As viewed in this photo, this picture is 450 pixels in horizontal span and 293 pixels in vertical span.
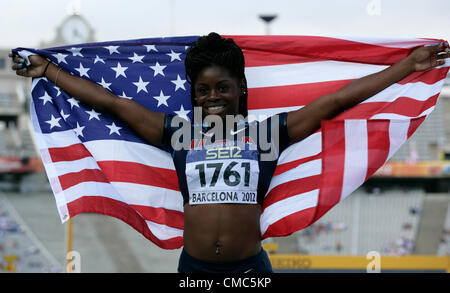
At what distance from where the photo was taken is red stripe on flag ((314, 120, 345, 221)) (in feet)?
10.5

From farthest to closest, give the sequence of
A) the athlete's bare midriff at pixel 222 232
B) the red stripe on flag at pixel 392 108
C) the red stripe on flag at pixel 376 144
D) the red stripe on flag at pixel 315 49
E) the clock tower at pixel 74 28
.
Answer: the clock tower at pixel 74 28 → the red stripe on flag at pixel 315 49 → the red stripe on flag at pixel 392 108 → the red stripe on flag at pixel 376 144 → the athlete's bare midriff at pixel 222 232

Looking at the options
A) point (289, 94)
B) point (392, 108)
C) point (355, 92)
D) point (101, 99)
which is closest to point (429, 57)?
point (392, 108)

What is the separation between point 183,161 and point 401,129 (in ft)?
4.45

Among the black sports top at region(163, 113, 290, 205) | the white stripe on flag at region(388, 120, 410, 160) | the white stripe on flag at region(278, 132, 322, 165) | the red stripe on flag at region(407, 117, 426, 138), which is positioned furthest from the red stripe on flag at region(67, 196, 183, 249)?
the red stripe on flag at region(407, 117, 426, 138)

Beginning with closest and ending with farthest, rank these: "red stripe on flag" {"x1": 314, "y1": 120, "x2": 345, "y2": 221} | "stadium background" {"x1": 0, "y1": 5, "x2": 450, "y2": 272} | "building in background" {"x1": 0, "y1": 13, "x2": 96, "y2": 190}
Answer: "red stripe on flag" {"x1": 314, "y1": 120, "x2": 345, "y2": 221} < "building in background" {"x1": 0, "y1": 13, "x2": 96, "y2": 190} < "stadium background" {"x1": 0, "y1": 5, "x2": 450, "y2": 272}

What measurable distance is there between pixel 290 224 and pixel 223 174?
633 millimetres

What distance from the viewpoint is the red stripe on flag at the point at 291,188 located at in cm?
346

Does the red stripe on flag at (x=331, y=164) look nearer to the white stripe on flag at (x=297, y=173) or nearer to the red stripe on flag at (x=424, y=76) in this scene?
the white stripe on flag at (x=297, y=173)

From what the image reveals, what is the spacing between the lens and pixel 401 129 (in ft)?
11.2

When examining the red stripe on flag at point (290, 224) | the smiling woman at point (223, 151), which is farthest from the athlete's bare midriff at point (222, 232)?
the red stripe on flag at point (290, 224)

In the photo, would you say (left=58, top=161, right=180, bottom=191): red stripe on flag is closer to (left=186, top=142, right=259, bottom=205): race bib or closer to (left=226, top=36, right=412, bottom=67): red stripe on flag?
(left=186, top=142, right=259, bottom=205): race bib

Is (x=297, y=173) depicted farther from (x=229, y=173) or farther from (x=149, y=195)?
(x=149, y=195)
